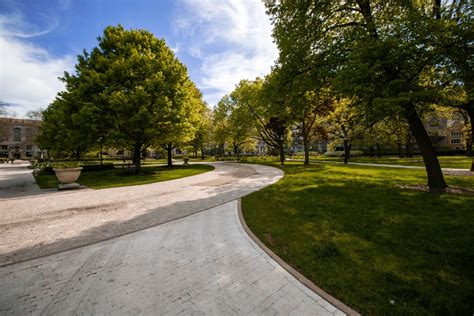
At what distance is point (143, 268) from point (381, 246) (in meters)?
5.04

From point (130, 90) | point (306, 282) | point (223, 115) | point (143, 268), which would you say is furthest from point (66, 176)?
point (223, 115)

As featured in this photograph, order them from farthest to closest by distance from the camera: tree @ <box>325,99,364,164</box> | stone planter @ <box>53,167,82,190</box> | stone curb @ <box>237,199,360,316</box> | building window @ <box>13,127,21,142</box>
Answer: building window @ <box>13,127,21,142</box> → tree @ <box>325,99,364,164</box> → stone planter @ <box>53,167,82,190</box> → stone curb @ <box>237,199,360,316</box>

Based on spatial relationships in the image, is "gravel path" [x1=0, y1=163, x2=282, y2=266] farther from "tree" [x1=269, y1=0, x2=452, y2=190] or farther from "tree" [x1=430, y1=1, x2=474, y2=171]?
"tree" [x1=430, y1=1, x2=474, y2=171]

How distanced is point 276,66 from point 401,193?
31.5ft

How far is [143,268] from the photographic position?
3686 mm

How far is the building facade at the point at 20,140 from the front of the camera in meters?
60.4

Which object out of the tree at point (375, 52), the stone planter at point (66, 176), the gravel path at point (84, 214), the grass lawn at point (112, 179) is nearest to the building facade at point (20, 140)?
the grass lawn at point (112, 179)

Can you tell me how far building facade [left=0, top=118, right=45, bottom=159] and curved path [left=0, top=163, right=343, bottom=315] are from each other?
79971 mm

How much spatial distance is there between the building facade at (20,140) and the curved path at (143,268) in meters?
80.0

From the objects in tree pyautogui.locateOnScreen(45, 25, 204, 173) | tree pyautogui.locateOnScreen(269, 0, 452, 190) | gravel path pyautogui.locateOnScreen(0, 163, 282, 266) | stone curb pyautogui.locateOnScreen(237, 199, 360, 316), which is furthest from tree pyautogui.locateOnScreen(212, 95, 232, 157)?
stone curb pyautogui.locateOnScreen(237, 199, 360, 316)

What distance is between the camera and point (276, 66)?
40.0ft

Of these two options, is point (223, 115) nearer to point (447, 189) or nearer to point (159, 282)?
point (447, 189)

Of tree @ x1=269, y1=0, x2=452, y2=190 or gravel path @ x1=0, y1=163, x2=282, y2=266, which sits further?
tree @ x1=269, y1=0, x2=452, y2=190

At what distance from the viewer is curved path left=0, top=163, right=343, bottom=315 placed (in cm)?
276
